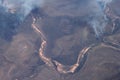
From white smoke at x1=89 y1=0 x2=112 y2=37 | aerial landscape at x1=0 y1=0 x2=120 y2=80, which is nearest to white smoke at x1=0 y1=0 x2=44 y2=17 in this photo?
aerial landscape at x1=0 y1=0 x2=120 y2=80

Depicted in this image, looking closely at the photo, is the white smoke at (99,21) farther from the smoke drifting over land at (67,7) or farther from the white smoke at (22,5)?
the white smoke at (22,5)

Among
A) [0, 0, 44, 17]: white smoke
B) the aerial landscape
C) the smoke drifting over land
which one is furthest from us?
[0, 0, 44, 17]: white smoke

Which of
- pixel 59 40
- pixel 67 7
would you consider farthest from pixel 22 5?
pixel 59 40

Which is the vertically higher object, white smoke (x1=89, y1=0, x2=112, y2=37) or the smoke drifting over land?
the smoke drifting over land

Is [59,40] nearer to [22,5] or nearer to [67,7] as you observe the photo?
[67,7]

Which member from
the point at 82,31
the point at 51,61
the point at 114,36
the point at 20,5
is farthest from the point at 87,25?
the point at 20,5

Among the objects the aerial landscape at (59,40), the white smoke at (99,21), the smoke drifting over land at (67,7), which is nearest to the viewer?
the aerial landscape at (59,40)

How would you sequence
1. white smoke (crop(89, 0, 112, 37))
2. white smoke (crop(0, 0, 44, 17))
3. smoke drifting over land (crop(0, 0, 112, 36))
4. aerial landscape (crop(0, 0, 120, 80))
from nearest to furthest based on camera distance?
aerial landscape (crop(0, 0, 120, 80)) < white smoke (crop(89, 0, 112, 37)) < smoke drifting over land (crop(0, 0, 112, 36)) < white smoke (crop(0, 0, 44, 17))

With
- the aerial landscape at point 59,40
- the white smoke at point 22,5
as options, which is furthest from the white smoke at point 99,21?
the white smoke at point 22,5

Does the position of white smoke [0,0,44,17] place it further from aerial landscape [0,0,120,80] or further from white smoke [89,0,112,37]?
white smoke [89,0,112,37]
